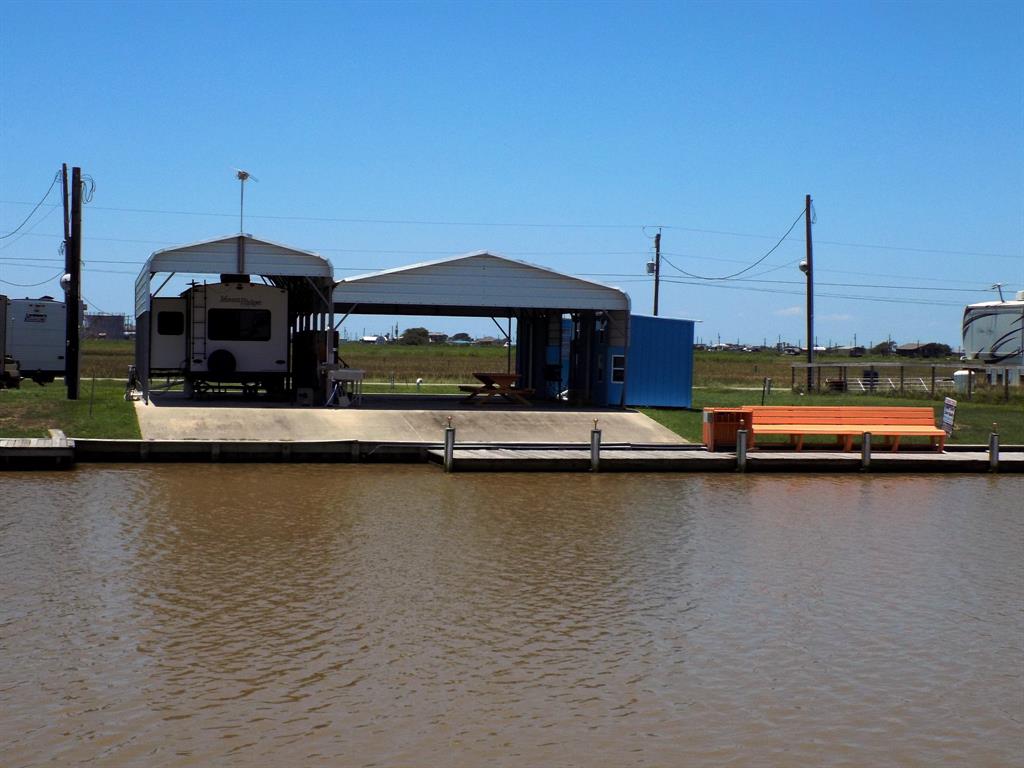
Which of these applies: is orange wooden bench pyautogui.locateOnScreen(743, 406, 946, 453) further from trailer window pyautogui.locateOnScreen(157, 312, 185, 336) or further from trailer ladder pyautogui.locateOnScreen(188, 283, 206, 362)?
trailer window pyautogui.locateOnScreen(157, 312, 185, 336)

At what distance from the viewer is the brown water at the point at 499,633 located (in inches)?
317

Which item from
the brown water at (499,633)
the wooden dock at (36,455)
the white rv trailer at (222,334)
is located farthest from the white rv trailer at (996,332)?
the wooden dock at (36,455)

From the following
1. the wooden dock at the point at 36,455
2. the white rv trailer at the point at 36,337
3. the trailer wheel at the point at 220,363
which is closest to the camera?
the wooden dock at the point at 36,455

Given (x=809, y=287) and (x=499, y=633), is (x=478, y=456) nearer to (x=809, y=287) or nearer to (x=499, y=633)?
(x=499, y=633)

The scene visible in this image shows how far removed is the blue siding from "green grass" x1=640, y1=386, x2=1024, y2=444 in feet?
2.26

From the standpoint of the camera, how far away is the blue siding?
3225 centimetres

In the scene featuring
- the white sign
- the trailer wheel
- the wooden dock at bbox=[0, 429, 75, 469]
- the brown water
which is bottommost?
the brown water

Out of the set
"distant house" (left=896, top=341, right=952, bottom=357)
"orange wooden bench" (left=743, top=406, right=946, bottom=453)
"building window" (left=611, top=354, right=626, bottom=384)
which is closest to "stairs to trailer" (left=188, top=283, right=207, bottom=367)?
"building window" (left=611, top=354, right=626, bottom=384)

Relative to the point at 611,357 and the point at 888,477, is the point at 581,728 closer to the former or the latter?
the point at 888,477

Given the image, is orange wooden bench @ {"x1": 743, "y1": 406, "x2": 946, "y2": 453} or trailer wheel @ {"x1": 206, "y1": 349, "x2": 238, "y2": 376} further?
trailer wheel @ {"x1": 206, "y1": 349, "x2": 238, "y2": 376}

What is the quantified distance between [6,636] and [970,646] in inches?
320

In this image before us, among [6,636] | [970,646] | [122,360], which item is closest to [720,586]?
[970,646]

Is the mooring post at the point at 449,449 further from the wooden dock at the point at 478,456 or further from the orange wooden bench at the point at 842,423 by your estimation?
the orange wooden bench at the point at 842,423

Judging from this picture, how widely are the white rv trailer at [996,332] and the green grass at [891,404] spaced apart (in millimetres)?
11319
